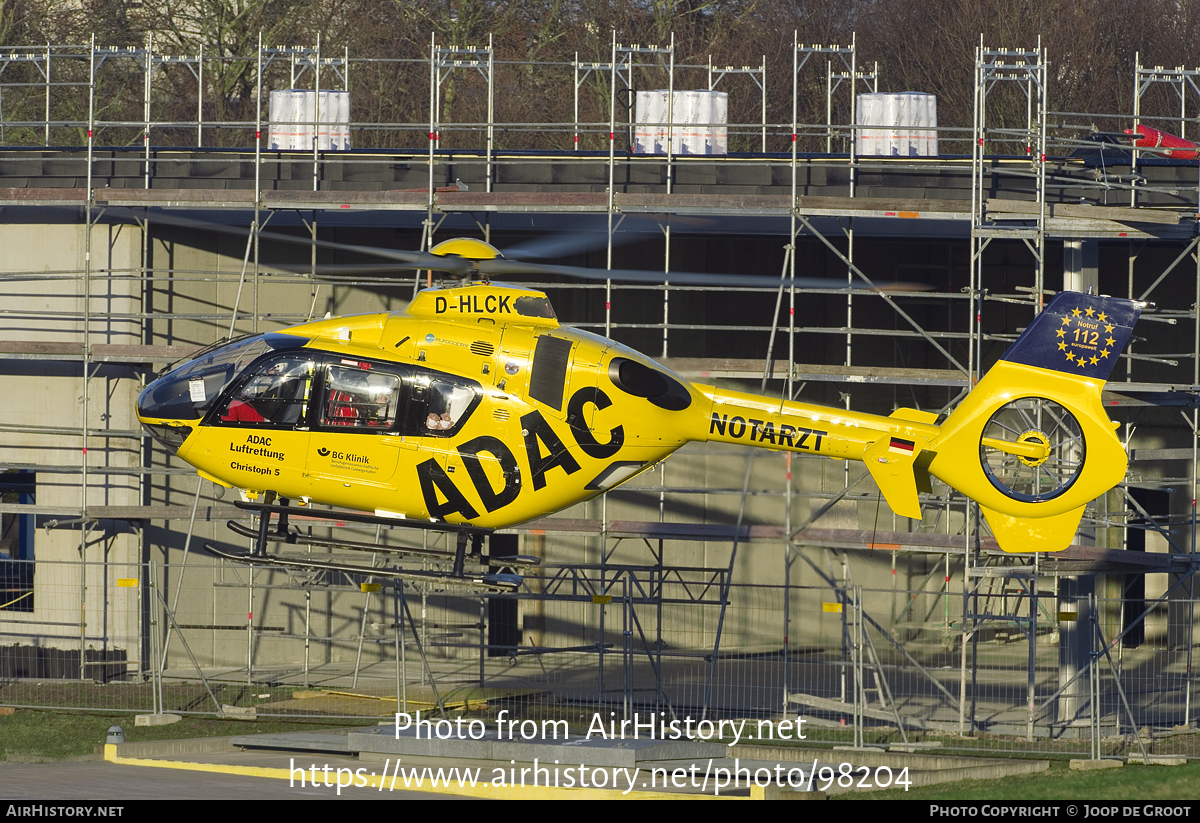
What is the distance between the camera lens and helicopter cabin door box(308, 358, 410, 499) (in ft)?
51.5

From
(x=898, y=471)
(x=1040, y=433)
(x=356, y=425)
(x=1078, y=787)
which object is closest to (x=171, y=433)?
(x=356, y=425)

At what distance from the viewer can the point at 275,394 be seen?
51.7 ft

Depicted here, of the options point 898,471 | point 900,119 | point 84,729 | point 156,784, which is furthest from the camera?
point 900,119

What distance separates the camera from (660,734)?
18.3 m

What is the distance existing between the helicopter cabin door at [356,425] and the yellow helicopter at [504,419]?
0.05 feet

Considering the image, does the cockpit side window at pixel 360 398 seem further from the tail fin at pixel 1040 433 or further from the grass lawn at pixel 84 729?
the tail fin at pixel 1040 433

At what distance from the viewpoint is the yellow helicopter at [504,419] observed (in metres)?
15.6

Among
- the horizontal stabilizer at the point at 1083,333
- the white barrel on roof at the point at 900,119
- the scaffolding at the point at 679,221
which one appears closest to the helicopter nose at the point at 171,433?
the scaffolding at the point at 679,221

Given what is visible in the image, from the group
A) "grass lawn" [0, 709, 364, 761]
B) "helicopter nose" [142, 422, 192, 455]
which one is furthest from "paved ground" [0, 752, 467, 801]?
"helicopter nose" [142, 422, 192, 455]

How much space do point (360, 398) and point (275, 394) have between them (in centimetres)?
87

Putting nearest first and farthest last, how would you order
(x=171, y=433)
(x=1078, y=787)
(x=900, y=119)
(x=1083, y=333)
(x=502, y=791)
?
(x=1078, y=787), (x=502, y=791), (x=1083, y=333), (x=171, y=433), (x=900, y=119)

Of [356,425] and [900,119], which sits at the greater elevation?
[900,119]

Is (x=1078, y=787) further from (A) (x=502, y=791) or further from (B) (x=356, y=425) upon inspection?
(B) (x=356, y=425)

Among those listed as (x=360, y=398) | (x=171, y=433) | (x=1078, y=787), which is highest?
(x=360, y=398)
